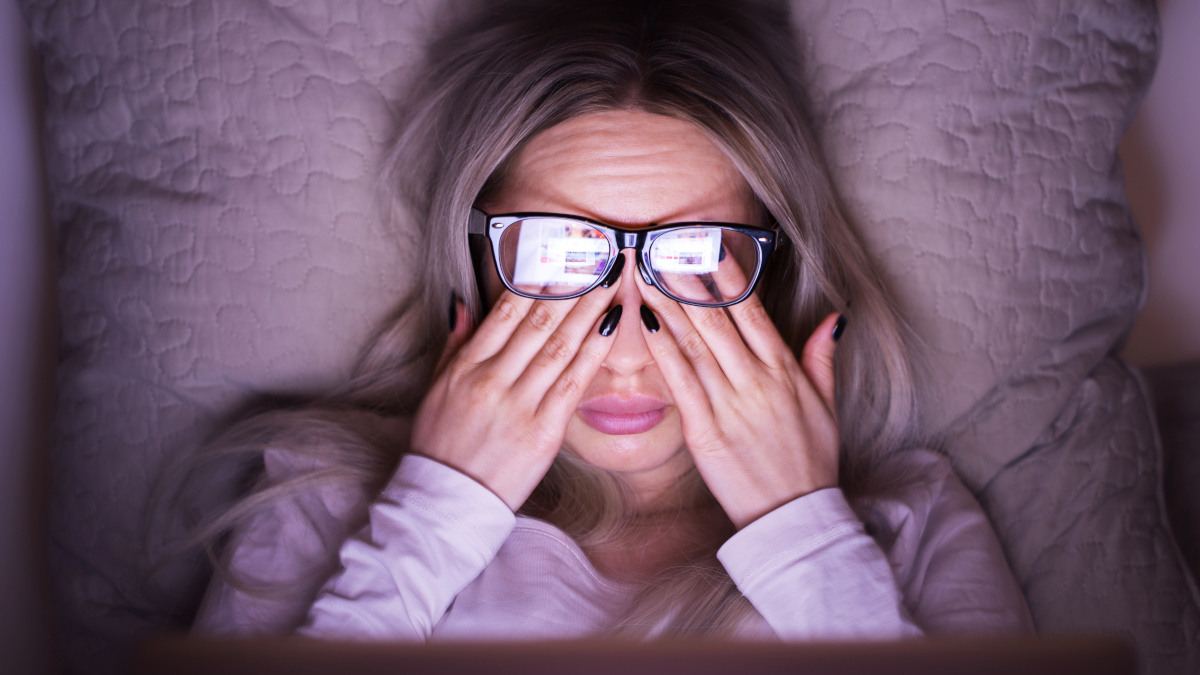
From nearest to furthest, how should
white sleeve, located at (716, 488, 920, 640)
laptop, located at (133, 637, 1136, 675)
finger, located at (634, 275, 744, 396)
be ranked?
laptop, located at (133, 637, 1136, 675) < white sleeve, located at (716, 488, 920, 640) < finger, located at (634, 275, 744, 396)

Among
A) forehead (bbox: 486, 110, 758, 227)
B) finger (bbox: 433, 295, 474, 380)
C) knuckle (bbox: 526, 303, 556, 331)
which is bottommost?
finger (bbox: 433, 295, 474, 380)

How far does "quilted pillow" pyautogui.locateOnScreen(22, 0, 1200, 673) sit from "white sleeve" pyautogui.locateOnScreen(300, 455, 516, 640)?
39cm

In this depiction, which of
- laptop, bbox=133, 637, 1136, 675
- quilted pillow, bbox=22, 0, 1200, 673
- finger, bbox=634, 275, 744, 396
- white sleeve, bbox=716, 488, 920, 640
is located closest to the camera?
laptop, bbox=133, 637, 1136, 675

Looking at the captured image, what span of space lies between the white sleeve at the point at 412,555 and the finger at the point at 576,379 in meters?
0.15

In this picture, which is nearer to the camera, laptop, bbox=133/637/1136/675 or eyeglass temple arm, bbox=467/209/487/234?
laptop, bbox=133/637/1136/675

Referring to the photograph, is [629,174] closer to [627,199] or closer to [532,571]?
[627,199]

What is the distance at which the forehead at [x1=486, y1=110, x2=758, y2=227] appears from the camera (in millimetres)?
945

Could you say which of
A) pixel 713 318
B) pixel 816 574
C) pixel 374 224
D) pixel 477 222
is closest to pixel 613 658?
pixel 816 574

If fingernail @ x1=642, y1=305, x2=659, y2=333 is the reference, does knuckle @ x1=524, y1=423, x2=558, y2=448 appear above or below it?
below

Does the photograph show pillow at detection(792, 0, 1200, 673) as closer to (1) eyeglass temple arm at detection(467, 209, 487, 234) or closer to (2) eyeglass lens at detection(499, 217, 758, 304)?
(2) eyeglass lens at detection(499, 217, 758, 304)

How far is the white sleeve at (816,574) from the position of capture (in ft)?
2.90

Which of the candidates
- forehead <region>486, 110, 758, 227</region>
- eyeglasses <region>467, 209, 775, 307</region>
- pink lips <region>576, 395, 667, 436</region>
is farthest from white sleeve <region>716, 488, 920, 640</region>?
forehead <region>486, 110, 758, 227</region>

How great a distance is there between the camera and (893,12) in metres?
A: 1.17

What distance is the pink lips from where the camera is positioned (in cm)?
105
